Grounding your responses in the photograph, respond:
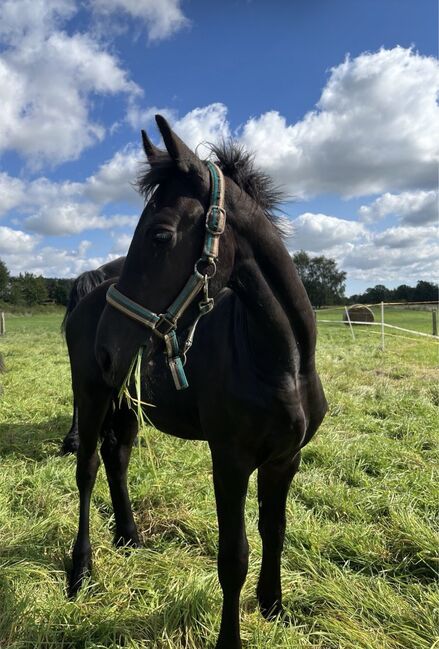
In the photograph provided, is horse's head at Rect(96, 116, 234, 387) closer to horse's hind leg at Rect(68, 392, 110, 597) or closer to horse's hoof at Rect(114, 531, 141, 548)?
horse's hind leg at Rect(68, 392, 110, 597)

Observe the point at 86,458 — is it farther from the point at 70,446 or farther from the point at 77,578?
the point at 70,446

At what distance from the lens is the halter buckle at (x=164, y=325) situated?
181cm

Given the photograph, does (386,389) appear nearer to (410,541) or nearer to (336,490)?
(336,490)

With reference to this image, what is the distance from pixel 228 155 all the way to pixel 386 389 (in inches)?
276

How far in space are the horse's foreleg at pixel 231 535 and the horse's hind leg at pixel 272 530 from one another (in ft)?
1.35

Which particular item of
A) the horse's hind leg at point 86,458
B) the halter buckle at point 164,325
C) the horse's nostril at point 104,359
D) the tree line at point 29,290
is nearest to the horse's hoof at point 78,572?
the horse's hind leg at point 86,458

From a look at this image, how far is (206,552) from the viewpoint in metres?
3.18

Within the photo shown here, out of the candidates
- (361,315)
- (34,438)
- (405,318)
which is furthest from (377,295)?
(34,438)

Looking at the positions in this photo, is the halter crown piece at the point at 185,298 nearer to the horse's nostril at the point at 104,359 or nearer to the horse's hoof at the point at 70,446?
the horse's nostril at the point at 104,359

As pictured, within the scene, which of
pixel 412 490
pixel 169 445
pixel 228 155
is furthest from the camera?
pixel 169 445

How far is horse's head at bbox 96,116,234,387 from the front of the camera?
1.81 meters

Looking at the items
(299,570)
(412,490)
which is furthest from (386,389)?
(299,570)

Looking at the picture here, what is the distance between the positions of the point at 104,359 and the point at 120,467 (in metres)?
1.91

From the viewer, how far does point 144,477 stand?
14.1ft
